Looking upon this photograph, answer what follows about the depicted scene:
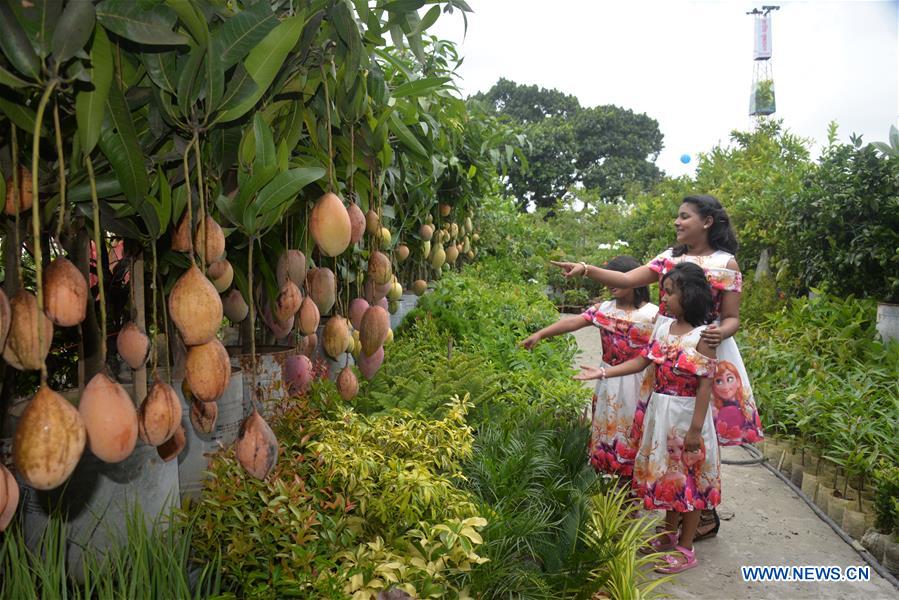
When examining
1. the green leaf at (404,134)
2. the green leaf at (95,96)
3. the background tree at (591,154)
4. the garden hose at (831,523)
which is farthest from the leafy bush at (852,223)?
the background tree at (591,154)

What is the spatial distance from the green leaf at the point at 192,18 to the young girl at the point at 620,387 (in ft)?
7.91

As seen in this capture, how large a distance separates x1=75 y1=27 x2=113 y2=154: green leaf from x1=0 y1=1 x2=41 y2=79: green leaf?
0.26 ft

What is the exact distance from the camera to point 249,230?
0.85 meters

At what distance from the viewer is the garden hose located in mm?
2545

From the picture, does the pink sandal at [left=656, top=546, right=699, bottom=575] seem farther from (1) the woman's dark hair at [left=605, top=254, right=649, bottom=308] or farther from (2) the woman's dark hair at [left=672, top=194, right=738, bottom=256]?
(2) the woman's dark hair at [left=672, top=194, right=738, bottom=256]

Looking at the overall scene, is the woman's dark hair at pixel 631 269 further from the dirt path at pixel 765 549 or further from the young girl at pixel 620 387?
the dirt path at pixel 765 549

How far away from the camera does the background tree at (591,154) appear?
21.3 m

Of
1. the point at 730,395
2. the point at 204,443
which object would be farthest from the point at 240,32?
the point at 730,395

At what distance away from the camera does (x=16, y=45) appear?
55cm

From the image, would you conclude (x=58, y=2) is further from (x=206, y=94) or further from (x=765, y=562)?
(x=765, y=562)

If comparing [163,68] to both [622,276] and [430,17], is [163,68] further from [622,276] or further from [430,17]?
[622,276]

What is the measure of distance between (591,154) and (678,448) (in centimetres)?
2101

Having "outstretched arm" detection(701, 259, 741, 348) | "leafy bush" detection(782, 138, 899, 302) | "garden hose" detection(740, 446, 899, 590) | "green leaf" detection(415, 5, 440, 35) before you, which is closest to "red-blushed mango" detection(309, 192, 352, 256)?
"green leaf" detection(415, 5, 440, 35)

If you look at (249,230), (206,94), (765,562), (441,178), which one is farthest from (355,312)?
(441,178)
